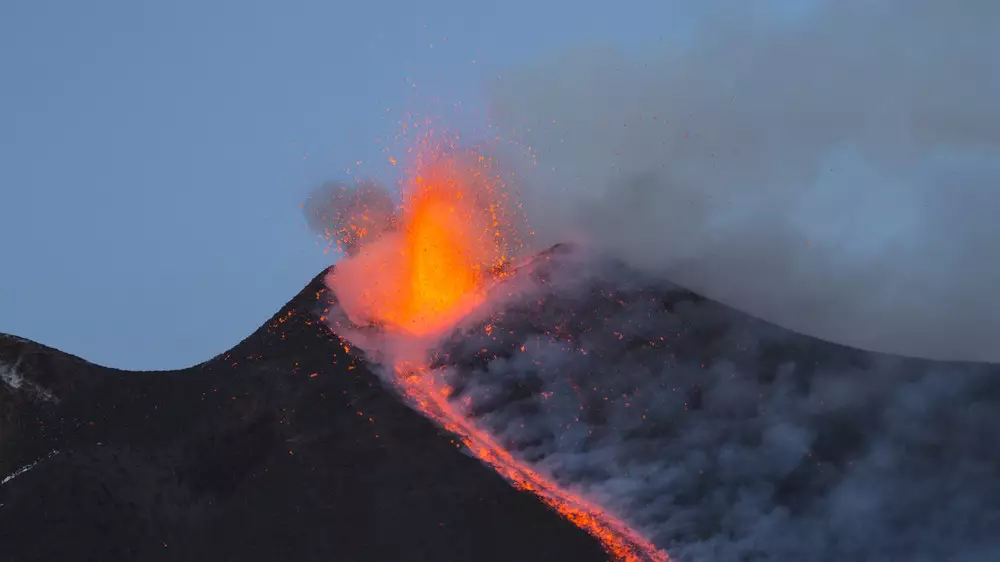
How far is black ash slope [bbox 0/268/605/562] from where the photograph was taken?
15148 mm

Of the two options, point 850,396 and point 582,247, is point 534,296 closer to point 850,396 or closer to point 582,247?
point 582,247

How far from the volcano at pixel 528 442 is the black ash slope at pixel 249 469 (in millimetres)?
37

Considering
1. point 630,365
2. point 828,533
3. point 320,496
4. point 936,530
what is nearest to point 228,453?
point 320,496

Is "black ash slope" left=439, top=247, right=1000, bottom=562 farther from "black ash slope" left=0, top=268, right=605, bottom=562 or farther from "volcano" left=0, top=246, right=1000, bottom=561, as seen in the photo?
"black ash slope" left=0, top=268, right=605, bottom=562

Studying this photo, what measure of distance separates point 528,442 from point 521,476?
736 mm

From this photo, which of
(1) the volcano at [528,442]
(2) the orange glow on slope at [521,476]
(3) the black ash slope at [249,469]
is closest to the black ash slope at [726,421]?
(1) the volcano at [528,442]

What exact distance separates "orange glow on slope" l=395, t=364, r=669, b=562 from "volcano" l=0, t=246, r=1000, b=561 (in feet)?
0.42

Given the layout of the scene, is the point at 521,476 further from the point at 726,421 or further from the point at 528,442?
the point at 726,421

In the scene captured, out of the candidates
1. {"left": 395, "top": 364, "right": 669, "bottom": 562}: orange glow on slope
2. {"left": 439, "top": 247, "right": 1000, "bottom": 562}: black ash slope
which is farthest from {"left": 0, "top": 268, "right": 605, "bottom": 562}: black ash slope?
{"left": 439, "top": 247, "right": 1000, "bottom": 562}: black ash slope

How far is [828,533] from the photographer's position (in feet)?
51.1

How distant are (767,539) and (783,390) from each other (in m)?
3.12

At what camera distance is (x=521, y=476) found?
50.8 feet

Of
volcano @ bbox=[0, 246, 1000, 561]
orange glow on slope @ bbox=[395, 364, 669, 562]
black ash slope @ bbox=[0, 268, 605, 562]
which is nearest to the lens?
orange glow on slope @ bbox=[395, 364, 669, 562]

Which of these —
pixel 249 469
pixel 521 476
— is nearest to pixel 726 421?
pixel 521 476
